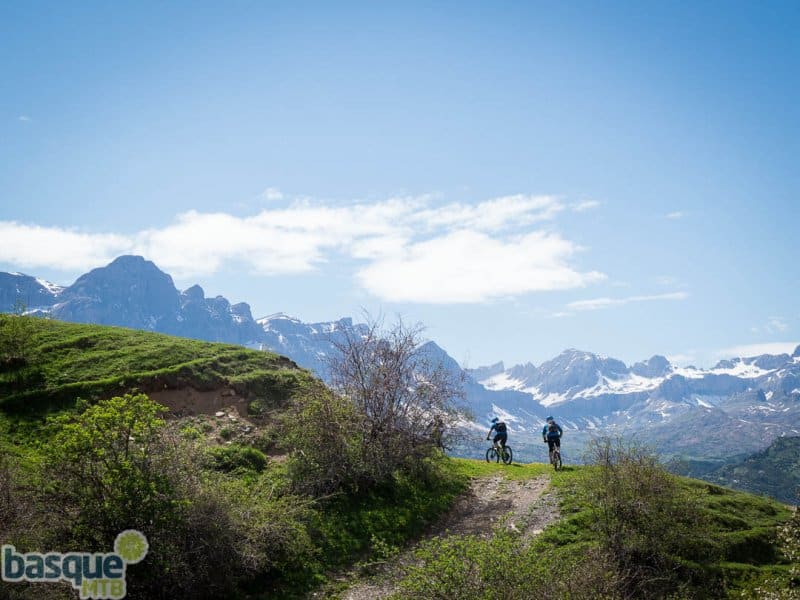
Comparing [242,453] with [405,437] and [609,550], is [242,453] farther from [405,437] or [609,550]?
[609,550]

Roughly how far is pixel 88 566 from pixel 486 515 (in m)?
15.0

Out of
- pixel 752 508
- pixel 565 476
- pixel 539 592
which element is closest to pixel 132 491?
pixel 539 592

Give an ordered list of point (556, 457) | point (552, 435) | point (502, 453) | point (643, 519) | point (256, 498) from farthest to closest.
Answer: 1. point (502, 453)
2. point (552, 435)
3. point (556, 457)
4. point (643, 519)
5. point (256, 498)

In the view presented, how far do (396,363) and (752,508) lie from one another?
59.1 ft

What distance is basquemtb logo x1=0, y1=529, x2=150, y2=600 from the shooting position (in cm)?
1282

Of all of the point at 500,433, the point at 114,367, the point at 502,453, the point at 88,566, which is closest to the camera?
the point at 88,566

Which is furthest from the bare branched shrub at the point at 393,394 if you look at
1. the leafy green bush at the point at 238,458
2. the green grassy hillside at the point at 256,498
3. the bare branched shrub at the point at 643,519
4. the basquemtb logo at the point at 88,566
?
the basquemtb logo at the point at 88,566

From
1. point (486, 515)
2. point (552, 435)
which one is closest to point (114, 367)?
point (486, 515)

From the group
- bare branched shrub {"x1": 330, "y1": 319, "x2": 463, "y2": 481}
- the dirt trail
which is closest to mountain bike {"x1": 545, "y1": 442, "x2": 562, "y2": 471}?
the dirt trail

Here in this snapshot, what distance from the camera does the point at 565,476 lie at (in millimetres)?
27188

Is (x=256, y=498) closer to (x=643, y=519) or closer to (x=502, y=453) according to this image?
(x=643, y=519)

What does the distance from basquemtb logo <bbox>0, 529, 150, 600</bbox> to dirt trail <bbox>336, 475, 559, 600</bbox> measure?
617cm

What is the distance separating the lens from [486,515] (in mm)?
23062

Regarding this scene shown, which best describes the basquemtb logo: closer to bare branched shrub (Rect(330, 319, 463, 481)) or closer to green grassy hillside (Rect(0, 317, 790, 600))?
green grassy hillside (Rect(0, 317, 790, 600))
